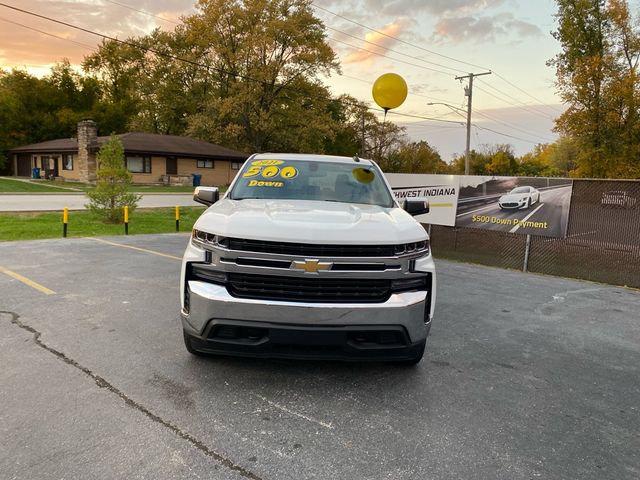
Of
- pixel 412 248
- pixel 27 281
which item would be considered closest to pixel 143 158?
pixel 27 281

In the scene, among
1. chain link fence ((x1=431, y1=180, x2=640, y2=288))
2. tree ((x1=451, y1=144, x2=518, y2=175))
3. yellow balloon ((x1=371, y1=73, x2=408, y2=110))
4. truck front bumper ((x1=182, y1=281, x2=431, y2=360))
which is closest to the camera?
truck front bumper ((x1=182, y1=281, x2=431, y2=360))

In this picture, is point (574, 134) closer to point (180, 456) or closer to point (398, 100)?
point (398, 100)

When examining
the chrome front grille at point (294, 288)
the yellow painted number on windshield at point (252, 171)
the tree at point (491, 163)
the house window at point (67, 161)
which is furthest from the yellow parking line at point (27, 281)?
the tree at point (491, 163)

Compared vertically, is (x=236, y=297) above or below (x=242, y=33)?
below

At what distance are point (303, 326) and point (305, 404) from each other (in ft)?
1.94

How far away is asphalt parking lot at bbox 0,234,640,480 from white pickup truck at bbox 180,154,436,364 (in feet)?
1.28

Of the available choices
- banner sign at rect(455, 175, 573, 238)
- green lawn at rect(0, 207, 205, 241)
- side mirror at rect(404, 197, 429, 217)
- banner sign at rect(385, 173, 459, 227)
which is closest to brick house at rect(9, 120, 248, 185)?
green lawn at rect(0, 207, 205, 241)

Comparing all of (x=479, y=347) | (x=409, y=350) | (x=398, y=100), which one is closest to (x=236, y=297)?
(x=409, y=350)

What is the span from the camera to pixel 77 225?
13.9 metres

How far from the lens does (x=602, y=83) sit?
27797 millimetres

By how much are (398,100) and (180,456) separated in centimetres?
1205

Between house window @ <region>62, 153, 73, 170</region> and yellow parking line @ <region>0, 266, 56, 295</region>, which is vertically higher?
house window @ <region>62, 153, 73, 170</region>

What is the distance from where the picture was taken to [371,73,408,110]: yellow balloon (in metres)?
13.0

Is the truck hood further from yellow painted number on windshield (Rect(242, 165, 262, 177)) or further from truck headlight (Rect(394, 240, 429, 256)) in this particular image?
yellow painted number on windshield (Rect(242, 165, 262, 177))
